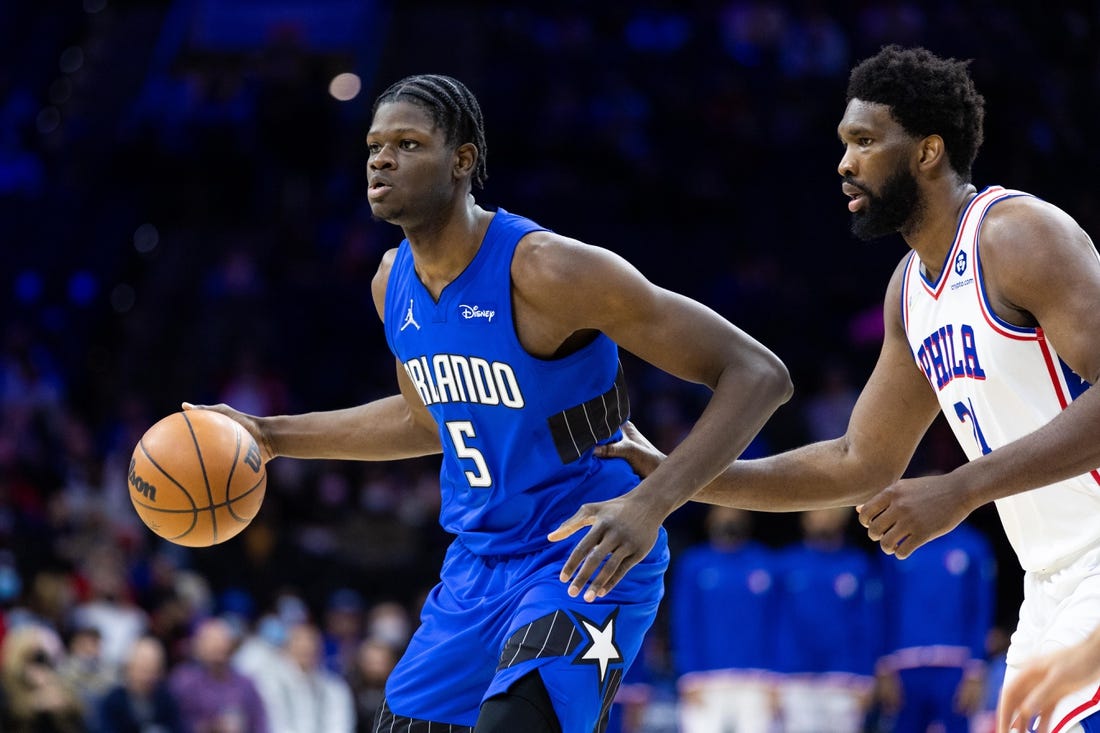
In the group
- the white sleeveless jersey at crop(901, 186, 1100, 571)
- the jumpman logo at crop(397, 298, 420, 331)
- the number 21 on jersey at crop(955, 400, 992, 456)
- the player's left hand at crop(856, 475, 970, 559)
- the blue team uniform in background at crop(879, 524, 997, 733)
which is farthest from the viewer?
the blue team uniform in background at crop(879, 524, 997, 733)

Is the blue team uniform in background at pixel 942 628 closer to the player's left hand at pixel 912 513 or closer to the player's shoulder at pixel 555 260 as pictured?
the player's shoulder at pixel 555 260

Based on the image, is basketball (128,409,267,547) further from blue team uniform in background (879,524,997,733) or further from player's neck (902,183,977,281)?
blue team uniform in background (879,524,997,733)

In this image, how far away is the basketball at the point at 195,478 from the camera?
4418 millimetres

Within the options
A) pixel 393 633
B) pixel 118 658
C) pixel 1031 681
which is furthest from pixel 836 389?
pixel 1031 681

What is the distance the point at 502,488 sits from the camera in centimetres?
418

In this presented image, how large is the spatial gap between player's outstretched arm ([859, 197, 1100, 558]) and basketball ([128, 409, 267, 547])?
2.00m

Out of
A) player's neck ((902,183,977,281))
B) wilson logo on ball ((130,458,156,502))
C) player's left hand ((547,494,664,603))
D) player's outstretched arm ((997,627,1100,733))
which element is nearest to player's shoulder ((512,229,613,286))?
player's left hand ((547,494,664,603))

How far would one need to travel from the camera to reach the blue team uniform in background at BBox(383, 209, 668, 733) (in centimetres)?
402

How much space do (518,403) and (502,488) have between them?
249 millimetres

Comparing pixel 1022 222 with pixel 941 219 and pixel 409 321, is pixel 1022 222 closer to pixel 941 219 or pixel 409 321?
pixel 941 219

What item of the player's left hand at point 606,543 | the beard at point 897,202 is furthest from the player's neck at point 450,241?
the beard at point 897,202

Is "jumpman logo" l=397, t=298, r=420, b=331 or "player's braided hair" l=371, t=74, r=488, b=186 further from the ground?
"player's braided hair" l=371, t=74, r=488, b=186

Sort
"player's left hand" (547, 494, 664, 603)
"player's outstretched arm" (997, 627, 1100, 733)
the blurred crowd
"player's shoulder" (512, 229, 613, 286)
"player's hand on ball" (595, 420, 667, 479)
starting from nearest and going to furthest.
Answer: "player's outstretched arm" (997, 627, 1100, 733) < "player's left hand" (547, 494, 664, 603) < "player's shoulder" (512, 229, 613, 286) < "player's hand on ball" (595, 420, 667, 479) < the blurred crowd

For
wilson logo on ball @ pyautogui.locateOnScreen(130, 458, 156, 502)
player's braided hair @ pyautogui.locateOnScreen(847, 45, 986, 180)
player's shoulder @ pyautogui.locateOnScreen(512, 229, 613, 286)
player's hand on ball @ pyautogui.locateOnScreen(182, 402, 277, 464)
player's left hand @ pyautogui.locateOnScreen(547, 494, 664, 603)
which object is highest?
player's braided hair @ pyautogui.locateOnScreen(847, 45, 986, 180)
